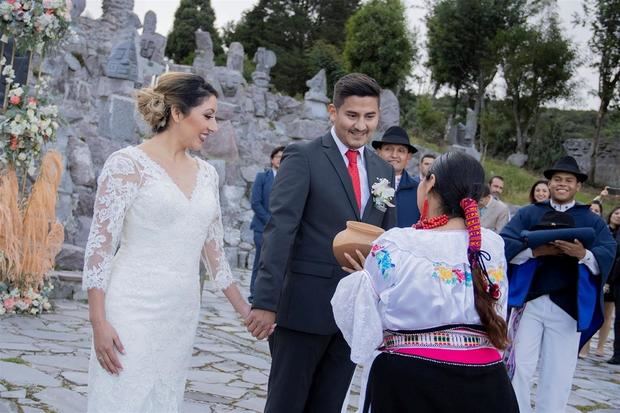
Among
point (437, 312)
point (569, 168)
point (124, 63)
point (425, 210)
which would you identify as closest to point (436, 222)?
point (425, 210)

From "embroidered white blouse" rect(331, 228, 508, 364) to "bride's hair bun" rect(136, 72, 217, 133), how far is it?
1047mm

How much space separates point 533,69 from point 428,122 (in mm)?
5226

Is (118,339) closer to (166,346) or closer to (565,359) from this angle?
(166,346)

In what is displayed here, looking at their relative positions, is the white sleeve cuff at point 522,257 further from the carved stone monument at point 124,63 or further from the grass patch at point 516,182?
the grass patch at point 516,182

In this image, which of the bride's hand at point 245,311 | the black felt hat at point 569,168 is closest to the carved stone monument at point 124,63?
the black felt hat at point 569,168

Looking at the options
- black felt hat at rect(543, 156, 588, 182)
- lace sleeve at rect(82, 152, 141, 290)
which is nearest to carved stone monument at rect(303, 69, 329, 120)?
black felt hat at rect(543, 156, 588, 182)

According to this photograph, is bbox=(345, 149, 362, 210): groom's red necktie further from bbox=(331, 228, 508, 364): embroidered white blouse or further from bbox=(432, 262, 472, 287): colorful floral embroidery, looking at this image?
bbox=(432, 262, 472, 287): colorful floral embroidery

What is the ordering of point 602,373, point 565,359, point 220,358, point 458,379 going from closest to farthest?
point 458,379, point 565,359, point 220,358, point 602,373

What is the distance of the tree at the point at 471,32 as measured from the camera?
33562 mm

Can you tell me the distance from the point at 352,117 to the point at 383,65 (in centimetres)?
2881

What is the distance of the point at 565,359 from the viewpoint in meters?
5.07

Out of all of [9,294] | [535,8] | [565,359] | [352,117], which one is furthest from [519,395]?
[535,8]

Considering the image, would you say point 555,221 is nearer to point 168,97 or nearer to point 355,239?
point 355,239

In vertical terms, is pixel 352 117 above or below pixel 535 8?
below
